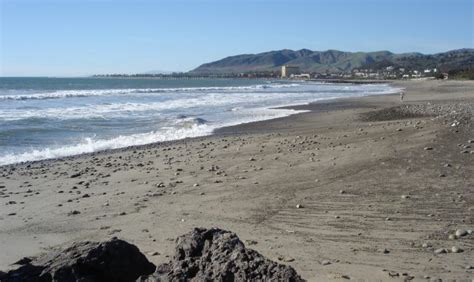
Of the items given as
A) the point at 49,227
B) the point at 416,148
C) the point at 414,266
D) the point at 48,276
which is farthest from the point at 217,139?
the point at 48,276

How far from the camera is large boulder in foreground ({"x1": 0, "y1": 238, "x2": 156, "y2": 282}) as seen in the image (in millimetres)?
3652

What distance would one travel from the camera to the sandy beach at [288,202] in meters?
5.61

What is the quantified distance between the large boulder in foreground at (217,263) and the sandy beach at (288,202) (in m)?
1.68

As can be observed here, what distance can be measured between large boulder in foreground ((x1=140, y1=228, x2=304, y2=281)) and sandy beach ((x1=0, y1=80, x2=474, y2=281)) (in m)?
1.68

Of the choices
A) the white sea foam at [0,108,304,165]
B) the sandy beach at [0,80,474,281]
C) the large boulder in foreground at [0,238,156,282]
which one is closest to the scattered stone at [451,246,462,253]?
the sandy beach at [0,80,474,281]

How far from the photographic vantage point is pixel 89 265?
3.75 meters

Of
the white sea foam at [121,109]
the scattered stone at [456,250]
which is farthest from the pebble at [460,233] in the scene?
the white sea foam at [121,109]

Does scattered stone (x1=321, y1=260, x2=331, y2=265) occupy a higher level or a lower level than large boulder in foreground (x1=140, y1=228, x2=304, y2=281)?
lower

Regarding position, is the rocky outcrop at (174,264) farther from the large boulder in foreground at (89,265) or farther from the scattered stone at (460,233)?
the scattered stone at (460,233)

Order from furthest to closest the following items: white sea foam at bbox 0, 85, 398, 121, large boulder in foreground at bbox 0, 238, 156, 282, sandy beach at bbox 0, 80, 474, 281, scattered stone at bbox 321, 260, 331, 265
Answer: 1. white sea foam at bbox 0, 85, 398, 121
2. sandy beach at bbox 0, 80, 474, 281
3. scattered stone at bbox 321, 260, 331, 265
4. large boulder in foreground at bbox 0, 238, 156, 282

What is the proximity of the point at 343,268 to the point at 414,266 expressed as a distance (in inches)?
28.0

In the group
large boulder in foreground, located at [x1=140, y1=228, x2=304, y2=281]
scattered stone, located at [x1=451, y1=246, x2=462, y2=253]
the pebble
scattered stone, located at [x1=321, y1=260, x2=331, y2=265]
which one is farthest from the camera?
the pebble

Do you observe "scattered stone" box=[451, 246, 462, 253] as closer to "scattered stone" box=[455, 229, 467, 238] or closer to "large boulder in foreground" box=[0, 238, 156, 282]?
"scattered stone" box=[455, 229, 467, 238]

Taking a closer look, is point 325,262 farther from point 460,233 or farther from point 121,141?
point 121,141
